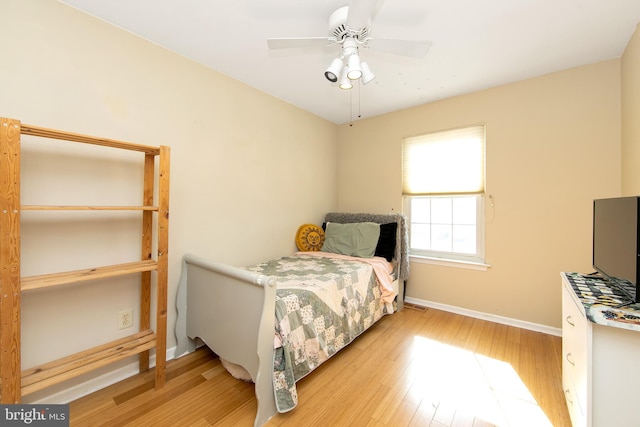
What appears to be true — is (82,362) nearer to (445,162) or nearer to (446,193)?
(446,193)

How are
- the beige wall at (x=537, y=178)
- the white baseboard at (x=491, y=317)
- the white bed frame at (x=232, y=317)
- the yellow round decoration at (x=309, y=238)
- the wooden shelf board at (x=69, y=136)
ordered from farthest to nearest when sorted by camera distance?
the yellow round decoration at (x=309, y=238), the white baseboard at (x=491, y=317), the beige wall at (x=537, y=178), the white bed frame at (x=232, y=317), the wooden shelf board at (x=69, y=136)

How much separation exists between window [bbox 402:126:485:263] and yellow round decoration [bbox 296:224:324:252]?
3.72 feet

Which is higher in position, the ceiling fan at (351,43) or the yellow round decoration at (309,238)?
the ceiling fan at (351,43)

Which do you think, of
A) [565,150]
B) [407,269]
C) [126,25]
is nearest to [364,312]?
[407,269]

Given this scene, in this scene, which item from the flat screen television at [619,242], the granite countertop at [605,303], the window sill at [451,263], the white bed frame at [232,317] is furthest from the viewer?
the window sill at [451,263]

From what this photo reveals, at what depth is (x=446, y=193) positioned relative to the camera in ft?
9.64

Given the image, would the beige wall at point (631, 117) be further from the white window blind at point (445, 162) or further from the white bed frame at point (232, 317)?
the white bed frame at point (232, 317)

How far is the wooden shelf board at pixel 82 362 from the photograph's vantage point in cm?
128

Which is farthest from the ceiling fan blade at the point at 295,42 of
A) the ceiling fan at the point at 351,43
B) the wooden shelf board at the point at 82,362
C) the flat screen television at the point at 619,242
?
the wooden shelf board at the point at 82,362

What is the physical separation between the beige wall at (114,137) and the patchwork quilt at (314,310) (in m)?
0.69

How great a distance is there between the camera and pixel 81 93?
1620mm

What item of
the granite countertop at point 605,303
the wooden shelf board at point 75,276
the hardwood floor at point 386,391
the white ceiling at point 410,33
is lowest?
the hardwood floor at point 386,391

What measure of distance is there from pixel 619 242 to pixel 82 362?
286cm

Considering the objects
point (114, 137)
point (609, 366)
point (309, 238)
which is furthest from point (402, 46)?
point (309, 238)
